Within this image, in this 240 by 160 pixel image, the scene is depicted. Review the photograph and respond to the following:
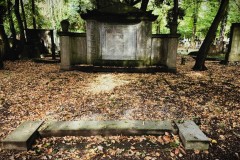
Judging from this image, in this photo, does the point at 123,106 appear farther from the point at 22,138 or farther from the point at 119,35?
the point at 119,35

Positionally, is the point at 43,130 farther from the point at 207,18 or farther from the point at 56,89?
the point at 207,18

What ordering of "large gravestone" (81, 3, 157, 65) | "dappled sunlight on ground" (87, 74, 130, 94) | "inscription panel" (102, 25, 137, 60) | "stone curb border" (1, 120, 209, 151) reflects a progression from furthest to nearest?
"inscription panel" (102, 25, 137, 60) → "large gravestone" (81, 3, 157, 65) → "dappled sunlight on ground" (87, 74, 130, 94) → "stone curb border" (1, 120, 209, 151)

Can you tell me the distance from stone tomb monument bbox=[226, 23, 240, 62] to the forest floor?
11.9 feet

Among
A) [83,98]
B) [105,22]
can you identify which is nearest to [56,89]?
[83,98]

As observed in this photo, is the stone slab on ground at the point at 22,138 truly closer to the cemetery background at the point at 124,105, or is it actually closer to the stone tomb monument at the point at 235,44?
the cemetery background at the point at 124,105

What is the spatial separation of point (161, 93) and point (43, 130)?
4.15 m

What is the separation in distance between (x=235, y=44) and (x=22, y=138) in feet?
43.2

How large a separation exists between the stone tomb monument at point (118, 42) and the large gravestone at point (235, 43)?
502cm

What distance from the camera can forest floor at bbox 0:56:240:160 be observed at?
3.52 metres

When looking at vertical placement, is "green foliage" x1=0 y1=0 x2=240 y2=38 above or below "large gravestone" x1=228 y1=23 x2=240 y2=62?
above

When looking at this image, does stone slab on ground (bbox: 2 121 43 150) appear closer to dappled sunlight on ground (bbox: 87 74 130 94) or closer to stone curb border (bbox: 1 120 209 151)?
stone curb border (bbox: 1 120 209 151)

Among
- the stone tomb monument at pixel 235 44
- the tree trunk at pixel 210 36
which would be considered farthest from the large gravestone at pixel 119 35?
the stone tomb monument at pixel 235 44

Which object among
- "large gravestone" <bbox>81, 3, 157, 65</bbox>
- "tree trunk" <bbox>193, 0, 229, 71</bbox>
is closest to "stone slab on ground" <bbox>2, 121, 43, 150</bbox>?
"large gravestone" <bbox>81, 3, 157, 65</bbox>

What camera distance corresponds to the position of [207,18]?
91.4ft
